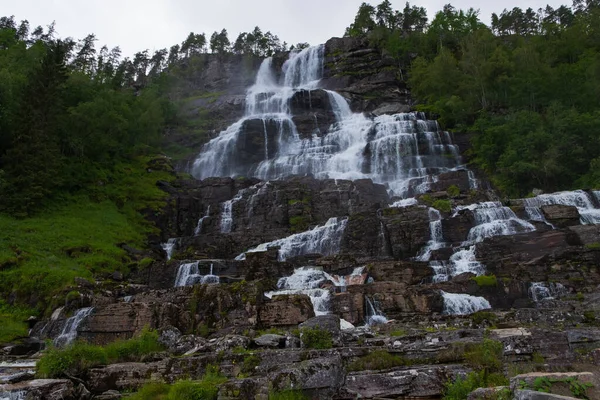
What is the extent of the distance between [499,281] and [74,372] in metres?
16.6

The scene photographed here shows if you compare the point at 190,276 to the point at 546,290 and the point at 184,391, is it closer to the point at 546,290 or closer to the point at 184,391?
the point at 546,290

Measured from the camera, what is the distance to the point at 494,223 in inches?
1031

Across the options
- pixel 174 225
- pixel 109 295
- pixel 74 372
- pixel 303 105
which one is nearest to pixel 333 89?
pixel 303 105

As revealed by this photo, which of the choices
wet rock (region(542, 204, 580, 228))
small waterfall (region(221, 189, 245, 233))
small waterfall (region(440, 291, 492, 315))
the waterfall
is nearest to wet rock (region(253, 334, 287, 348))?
small waterfall (region(440, 291, 492, 315))

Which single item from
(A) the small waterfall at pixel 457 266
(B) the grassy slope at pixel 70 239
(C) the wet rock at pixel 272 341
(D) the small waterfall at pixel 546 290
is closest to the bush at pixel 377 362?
(C) the wet rock at pixel 272 341

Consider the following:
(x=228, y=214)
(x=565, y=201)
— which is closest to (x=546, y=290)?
(x=565, y=201)

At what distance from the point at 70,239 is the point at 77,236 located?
2.30 feet

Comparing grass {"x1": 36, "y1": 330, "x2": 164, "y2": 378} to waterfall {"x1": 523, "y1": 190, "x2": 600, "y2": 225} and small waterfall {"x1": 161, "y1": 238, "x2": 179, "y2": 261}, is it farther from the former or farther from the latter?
waterfall {"x1": 523, "y1": 190, "x2": 600, "y2": 225}

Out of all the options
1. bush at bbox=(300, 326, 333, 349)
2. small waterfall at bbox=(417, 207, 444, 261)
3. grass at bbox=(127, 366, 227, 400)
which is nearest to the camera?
grass at bbox=(127, 366, 227, 400)

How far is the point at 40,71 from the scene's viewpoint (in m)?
36.2

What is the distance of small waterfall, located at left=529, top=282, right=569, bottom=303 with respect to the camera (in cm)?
1911

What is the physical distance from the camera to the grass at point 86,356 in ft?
30.3

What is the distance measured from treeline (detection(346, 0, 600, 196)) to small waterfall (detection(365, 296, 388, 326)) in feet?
76.7

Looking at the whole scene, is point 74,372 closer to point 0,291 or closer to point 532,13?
point 0,291
